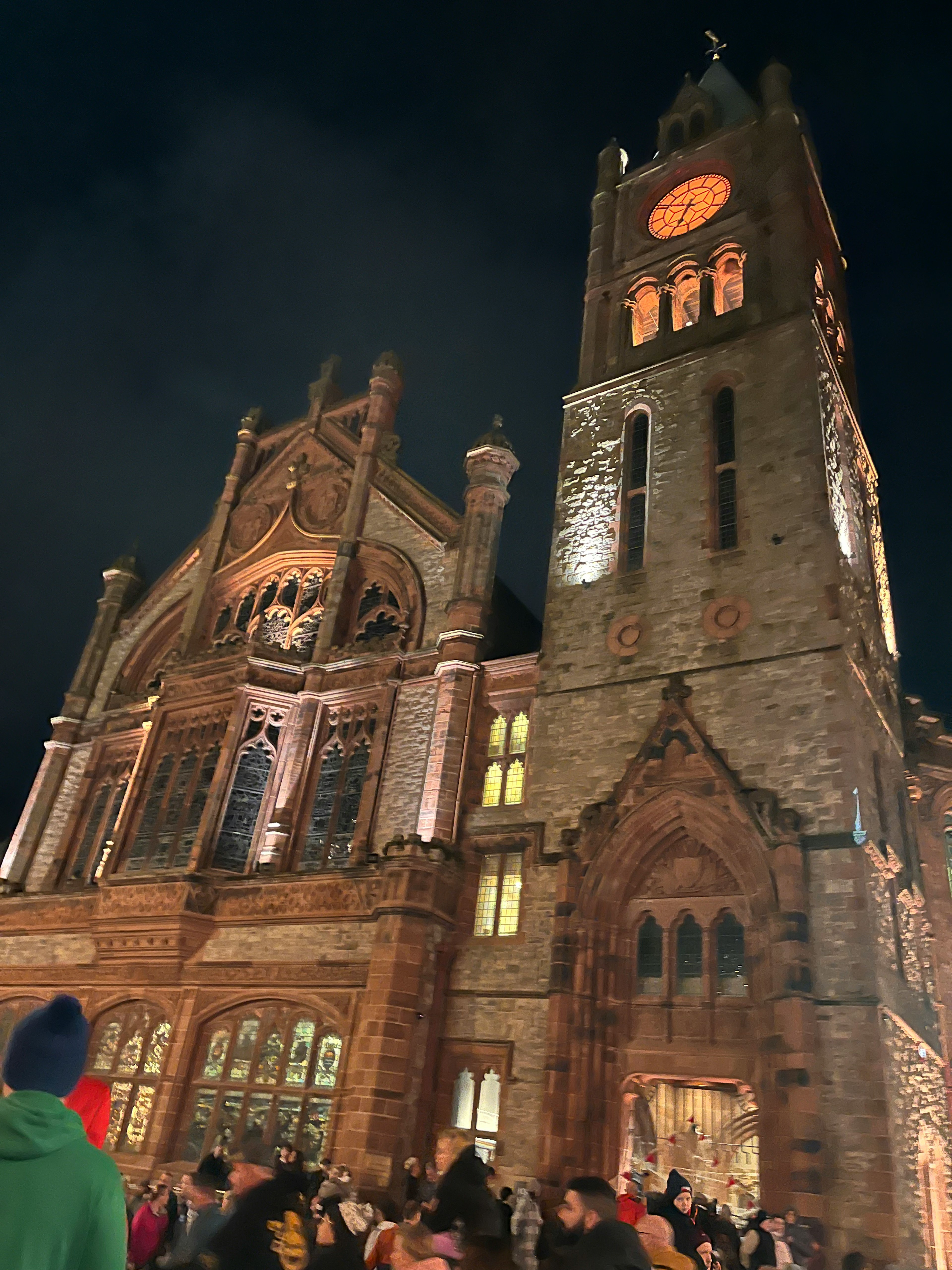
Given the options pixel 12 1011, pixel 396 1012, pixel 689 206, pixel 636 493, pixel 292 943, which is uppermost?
pixel 689 206

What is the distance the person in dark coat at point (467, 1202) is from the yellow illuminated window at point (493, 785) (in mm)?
14264

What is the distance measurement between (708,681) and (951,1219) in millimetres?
10941

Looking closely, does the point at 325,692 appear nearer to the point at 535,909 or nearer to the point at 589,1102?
the point at 535,909

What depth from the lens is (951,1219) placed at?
17.3 meters

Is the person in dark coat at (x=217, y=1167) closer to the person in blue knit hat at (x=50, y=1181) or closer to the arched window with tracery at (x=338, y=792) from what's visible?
the arched window with tracery at (x=338, y=792)

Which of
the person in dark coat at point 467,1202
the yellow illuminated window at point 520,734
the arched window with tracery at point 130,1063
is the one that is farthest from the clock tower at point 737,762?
the arched window with tracery at point 130,1063

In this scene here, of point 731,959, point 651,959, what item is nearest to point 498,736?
point 651,959

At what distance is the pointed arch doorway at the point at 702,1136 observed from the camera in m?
21.7

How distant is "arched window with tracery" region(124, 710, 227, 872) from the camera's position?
2403 centimetres

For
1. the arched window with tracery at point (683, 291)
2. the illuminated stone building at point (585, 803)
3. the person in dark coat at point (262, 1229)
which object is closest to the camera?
the person in dark coat at point (262, 1229)

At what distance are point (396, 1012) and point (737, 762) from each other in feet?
26.8

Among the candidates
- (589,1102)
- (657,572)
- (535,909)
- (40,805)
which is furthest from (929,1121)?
(40,805)

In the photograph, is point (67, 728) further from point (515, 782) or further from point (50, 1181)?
point (50, 1181)

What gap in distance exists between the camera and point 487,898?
20141 millimetres
